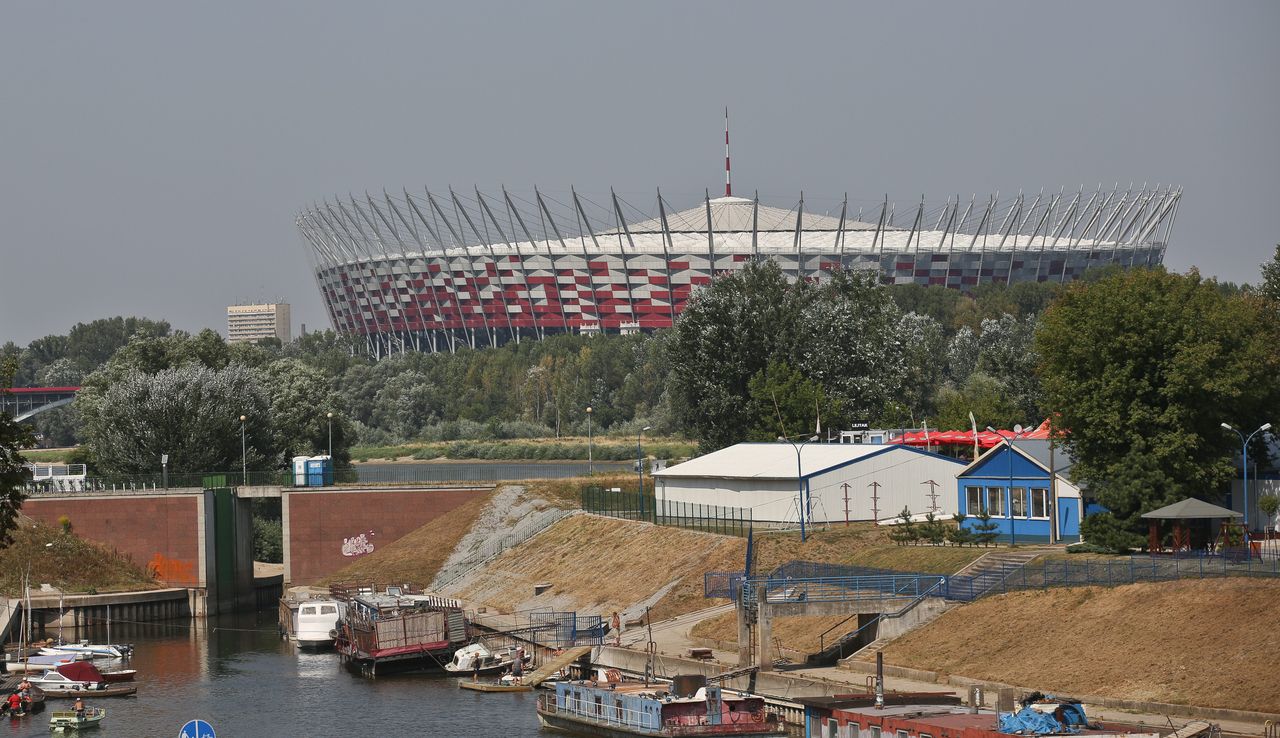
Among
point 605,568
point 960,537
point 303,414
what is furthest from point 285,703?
point 303,414

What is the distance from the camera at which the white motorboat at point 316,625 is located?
78.3 m

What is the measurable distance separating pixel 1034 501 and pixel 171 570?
4999 cm

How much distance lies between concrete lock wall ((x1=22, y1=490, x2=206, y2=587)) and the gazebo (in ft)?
183

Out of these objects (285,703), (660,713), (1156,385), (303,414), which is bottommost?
(285,703)

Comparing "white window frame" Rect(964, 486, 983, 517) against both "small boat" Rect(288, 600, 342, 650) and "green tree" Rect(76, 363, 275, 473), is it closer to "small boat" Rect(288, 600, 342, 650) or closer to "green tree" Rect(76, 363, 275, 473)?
"small boat" Rect(288, 600, 342, 650)

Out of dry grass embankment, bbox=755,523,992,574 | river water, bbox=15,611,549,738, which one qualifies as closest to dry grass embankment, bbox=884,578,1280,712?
dry grass embankment, bbox=755,523,992,574

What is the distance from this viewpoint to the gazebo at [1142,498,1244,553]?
5878cm

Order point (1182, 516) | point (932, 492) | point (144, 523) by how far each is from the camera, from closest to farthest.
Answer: point (1182, 516) < point (932, 492) < point (144, 523)

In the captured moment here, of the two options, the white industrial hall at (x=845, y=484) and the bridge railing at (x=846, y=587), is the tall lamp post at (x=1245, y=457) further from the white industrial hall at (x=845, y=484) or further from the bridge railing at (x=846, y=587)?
the white industrial hall at (x=845, y=484)

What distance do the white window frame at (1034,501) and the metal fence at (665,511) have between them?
36.6ft

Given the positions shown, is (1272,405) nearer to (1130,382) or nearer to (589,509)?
(1130,382)

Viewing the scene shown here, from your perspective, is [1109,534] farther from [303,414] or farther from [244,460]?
[303,414]

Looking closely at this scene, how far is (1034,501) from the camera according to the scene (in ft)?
229

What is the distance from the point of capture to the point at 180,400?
11100 centimetres
